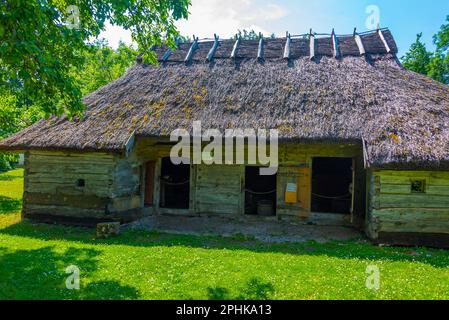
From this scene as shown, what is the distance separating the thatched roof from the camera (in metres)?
9.29

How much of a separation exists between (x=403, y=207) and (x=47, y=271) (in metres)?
8.68

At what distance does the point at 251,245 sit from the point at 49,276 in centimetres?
479

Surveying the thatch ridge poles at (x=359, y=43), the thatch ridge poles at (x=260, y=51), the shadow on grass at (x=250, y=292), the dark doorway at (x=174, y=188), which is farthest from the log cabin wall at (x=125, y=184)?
the shadow on grass at (x=250, y=292)

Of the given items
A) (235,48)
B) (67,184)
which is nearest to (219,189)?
(67,184)

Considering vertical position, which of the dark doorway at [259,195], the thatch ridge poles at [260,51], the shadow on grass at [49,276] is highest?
the thatch ridge poles at [260,51]

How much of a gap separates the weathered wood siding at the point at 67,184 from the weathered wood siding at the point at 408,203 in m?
7.98

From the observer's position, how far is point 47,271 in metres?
6.51

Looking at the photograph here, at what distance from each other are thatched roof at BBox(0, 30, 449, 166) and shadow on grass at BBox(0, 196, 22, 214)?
388cm

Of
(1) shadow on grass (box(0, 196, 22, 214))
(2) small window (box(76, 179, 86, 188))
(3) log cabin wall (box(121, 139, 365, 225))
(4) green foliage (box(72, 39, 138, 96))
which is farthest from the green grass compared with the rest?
(4) green foliage (box(72, 39, 138, 96))

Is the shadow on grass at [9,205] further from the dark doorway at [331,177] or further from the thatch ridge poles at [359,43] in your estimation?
the thatch ridge poles at [359,43]

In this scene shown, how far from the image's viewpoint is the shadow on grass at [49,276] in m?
5.50

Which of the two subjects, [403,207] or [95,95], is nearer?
[403,207]
